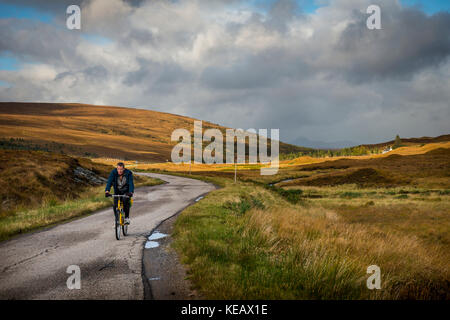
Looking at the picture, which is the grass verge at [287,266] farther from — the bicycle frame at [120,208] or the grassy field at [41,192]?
the grassy field at [41,192]

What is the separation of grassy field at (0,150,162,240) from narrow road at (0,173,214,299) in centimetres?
180

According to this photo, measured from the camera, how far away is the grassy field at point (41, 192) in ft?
42.1

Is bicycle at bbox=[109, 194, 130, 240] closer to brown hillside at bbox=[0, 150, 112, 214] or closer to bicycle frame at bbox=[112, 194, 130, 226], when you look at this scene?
bicycle frame at bbox=[112, 194, 130, 226]

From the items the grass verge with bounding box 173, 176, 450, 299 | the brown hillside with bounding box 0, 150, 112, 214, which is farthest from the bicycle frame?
the brown hillside with bounding box 0, 150, 112, 214

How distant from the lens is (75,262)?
7203mm

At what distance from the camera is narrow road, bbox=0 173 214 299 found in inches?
212

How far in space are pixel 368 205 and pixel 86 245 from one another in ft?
111

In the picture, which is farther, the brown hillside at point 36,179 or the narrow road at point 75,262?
the brown hillside at point 36,179

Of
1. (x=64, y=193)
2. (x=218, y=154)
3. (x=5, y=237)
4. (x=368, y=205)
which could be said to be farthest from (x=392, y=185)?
(x=218, y=154)

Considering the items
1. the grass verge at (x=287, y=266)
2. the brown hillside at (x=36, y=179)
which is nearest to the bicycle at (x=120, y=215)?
the grass verge at (x=287, y=266)

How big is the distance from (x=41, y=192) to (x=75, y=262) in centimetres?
1505

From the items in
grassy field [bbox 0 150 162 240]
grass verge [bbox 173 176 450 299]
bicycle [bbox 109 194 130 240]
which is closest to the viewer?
grass verge [bbox 173 176 450 299]

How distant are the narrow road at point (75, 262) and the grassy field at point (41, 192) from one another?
1801mm

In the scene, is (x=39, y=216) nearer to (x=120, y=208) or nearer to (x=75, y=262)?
(x=120, y=208)
